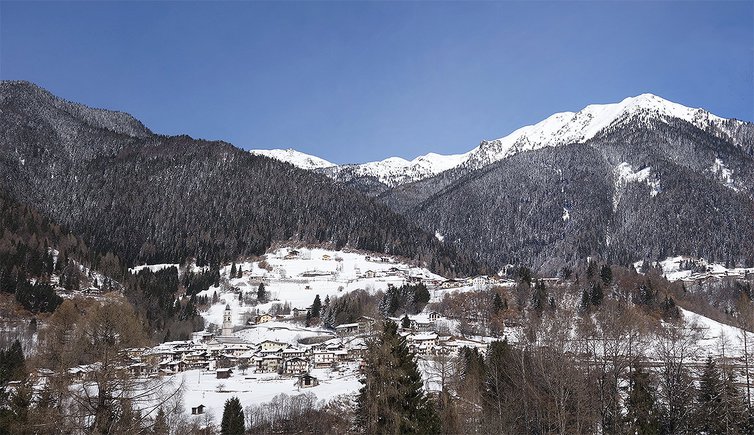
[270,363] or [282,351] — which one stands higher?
[282,351]

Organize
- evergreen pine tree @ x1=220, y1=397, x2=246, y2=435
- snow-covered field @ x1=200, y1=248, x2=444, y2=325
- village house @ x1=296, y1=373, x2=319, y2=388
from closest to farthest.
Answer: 1. evergreen pine tree @ x1=220, y1=397, x2=246, y2=435
2. village house @ x1=296, y1=373, x2=319, y2=388
3. snow-covered field @ x1=200, y1=248, x2=444, y2=325

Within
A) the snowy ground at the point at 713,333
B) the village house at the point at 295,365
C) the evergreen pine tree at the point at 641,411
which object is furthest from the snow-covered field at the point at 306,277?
the evergreen pine tree at the point at 641,411

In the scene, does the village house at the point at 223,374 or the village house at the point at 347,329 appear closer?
the village house at the point at 223,374

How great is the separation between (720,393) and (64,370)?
3795cm

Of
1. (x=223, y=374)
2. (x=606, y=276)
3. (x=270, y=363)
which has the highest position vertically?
(x=606, y=276)

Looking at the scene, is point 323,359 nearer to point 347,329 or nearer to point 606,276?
point 347,329

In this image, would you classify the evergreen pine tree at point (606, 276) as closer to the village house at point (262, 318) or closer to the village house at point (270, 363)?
the village house at point (270, 363)

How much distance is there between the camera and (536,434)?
3700cm

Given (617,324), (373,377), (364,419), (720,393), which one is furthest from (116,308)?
(720,393)

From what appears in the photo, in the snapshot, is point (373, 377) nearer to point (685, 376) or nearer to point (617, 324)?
point (617, 324)

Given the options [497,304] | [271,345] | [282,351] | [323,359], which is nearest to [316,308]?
[271,345]

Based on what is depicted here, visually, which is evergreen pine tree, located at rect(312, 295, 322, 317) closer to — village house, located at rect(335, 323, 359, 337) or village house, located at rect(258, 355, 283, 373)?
village house, located at rect(335, 323, 359, 337)

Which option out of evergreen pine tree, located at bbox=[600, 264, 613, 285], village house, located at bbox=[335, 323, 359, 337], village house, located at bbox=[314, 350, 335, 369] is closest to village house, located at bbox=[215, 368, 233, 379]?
village house, located at bbox=[314, 350, 335, 369]

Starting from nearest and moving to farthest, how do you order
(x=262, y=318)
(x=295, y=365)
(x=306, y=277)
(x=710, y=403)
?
(x=710, y=403), (x=295, y=365), (x=262, y=318), (x=306, y=277)
